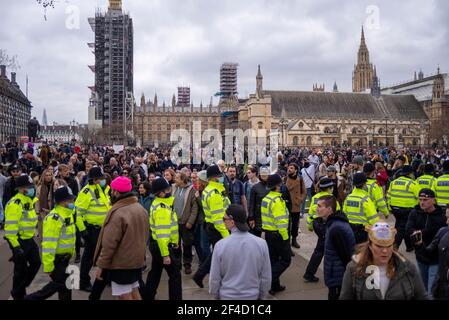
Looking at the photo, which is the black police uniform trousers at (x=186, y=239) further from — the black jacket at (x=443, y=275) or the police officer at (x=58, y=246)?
the black jacket at (x=443, y=275)

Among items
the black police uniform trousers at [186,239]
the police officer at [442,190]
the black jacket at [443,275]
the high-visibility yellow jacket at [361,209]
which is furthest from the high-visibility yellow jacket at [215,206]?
the police officer at [442,190]

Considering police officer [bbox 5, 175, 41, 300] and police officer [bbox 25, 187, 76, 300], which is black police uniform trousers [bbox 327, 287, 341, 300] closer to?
police officer [bbox 25, 187, 76, 300]

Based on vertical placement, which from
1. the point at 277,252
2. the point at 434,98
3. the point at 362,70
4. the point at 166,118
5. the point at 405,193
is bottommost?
the point at 277,252

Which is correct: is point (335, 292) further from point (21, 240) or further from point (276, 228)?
point (21, 240)

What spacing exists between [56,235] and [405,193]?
5781mm

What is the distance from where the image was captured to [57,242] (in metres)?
5.02

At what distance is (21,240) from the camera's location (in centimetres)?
546

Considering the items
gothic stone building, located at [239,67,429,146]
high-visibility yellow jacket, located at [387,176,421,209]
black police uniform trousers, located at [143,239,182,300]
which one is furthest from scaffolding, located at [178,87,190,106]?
black police uniform trousers, located at [143,239,182,300]

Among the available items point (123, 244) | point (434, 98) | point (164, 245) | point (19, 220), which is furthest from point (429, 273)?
point (434, 98)

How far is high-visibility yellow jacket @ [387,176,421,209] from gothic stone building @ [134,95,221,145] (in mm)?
96725

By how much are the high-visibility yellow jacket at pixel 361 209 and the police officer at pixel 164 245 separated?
249 cm

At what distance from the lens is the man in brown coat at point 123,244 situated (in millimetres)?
4332
